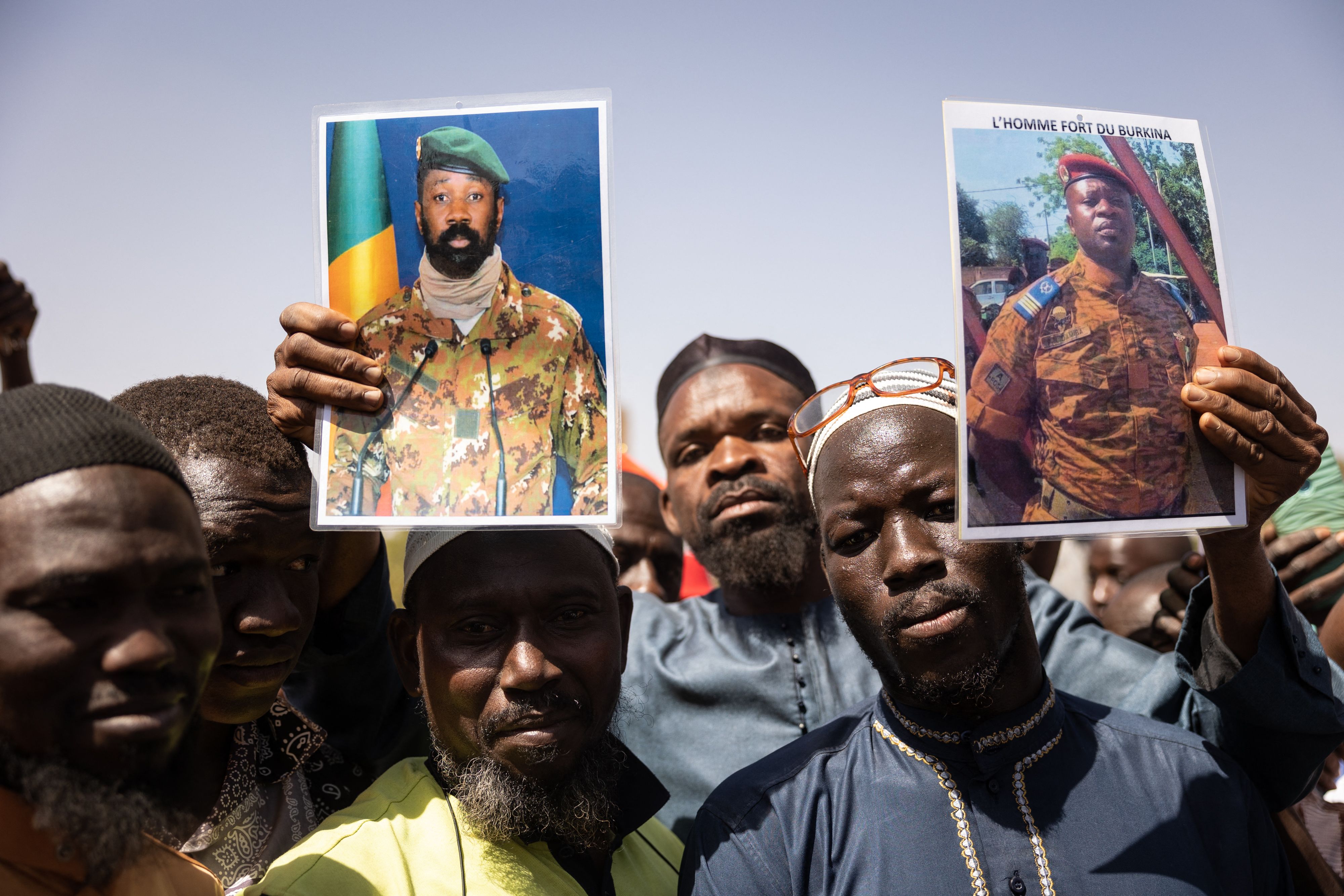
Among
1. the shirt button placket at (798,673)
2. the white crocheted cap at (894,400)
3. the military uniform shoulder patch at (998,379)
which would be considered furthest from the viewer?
the shirt button placket at (798,673)

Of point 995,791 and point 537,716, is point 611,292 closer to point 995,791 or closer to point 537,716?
point 537,716

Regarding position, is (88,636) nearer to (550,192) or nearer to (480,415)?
(480,415)

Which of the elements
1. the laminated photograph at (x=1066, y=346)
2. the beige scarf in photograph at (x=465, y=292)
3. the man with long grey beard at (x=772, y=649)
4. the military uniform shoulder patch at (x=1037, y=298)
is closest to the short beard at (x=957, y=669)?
the laminated photograph at (x=1066, y=346)

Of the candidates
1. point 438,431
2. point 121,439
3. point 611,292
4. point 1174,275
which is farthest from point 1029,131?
point 121,439

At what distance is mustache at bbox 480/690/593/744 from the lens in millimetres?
2648

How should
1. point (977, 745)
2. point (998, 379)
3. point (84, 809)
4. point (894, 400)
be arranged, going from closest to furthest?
point (84, 809) → point (998, 379) → point (977, 745) → point (894, 400)

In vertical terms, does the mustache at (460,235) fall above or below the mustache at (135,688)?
above

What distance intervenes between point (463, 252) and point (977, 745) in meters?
1.82

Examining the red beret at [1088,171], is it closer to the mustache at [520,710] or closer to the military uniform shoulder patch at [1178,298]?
the military uniform shoulder patch at [1178,298]

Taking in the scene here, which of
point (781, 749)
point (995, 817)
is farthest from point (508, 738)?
point (995, 817)

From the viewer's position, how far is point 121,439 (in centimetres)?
172

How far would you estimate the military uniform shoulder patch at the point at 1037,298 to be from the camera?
7.80 feet

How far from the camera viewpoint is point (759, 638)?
427 centimetres

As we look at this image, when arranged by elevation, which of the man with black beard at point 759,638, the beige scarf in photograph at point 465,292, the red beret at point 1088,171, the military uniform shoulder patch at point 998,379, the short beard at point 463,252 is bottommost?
the man with black beard at point 759,638
